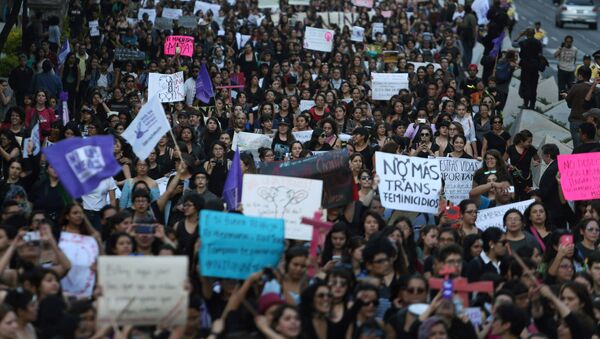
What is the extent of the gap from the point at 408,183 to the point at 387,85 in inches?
335

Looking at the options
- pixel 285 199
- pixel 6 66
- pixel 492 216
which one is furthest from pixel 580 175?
pixel 6 66

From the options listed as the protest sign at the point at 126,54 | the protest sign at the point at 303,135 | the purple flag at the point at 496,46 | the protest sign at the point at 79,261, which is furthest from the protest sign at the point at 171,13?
the protest sign at the point at 79,261

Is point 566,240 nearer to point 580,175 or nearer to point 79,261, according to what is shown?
point 580,175

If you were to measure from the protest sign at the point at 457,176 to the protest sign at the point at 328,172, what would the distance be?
70.3 inches

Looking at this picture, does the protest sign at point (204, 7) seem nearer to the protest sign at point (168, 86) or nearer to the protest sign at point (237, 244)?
the protest sign at point (168, 86)

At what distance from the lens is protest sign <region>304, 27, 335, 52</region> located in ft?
89.8

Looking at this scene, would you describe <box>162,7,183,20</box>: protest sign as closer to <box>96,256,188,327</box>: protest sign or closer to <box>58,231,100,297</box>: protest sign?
<box>58,231,100,297</box>: protest sign

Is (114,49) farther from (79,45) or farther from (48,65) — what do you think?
(48,65)

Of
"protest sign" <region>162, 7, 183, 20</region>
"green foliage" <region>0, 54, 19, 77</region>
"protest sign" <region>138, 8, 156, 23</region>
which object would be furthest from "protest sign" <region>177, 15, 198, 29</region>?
"green foliage" <region>0, 54, 19, 77</region>

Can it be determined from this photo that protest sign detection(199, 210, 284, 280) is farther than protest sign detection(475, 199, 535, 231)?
No

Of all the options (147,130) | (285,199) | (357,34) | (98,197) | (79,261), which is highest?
(147,130)

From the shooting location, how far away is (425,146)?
1642cm

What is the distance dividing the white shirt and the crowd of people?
2 centimetres

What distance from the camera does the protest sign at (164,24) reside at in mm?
29941
